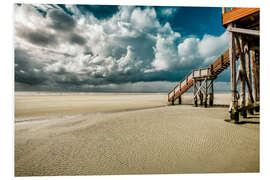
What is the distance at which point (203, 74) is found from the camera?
11180 millimetres

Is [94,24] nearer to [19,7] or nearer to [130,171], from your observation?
[19,7]

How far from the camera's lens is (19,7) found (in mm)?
4754

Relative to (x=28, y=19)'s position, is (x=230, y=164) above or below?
below

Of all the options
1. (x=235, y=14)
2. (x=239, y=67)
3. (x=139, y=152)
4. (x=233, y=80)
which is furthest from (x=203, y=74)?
(x=139, y=152)

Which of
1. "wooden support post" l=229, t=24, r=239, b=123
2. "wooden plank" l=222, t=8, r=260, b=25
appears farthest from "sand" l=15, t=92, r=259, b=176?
"wooden plank" l=222, t=8, r=260, b=25

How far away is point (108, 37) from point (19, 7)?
4.24 m

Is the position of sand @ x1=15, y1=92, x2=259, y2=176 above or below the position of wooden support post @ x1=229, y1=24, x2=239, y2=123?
below

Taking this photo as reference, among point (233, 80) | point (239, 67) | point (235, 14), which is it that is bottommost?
point (233, 80)

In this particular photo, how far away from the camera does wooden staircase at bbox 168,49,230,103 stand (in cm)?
955

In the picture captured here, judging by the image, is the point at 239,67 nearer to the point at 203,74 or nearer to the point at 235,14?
the point at 235,14

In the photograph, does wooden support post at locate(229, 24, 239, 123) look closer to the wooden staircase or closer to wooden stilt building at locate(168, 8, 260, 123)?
wooden stilt building at locate(168, 8, 260, 123)
